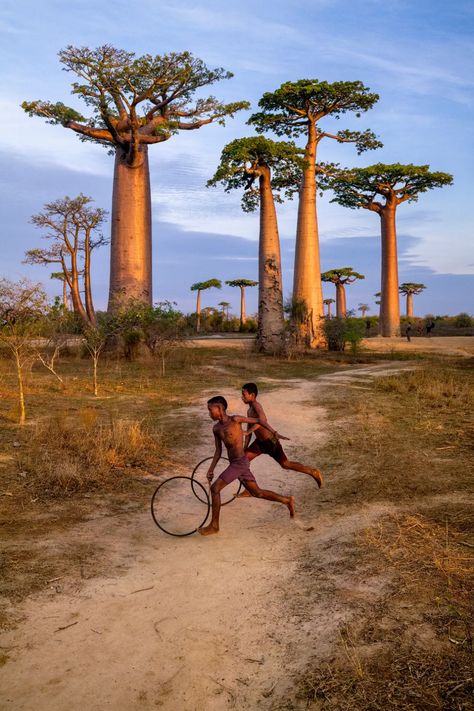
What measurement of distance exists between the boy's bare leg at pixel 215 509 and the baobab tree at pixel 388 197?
24.4m

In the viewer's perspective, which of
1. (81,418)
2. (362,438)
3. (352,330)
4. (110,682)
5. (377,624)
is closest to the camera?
(110,682)

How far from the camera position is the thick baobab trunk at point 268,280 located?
66.0ft

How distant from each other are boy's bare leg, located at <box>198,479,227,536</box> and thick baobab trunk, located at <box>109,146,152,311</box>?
42.6 feet

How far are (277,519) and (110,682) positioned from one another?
104 inches

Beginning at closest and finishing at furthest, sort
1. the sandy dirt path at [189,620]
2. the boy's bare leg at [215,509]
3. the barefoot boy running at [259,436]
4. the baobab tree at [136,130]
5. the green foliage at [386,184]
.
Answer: the sandy dirt path at [189,620] → the boy's bare leg at [215,509] → the barefoot boy running at [259,436] → the baobab tree at [136,130] → the green foliage at [386,184]

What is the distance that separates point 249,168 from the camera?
1969 cm

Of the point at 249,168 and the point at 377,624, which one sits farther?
the point at 249,168

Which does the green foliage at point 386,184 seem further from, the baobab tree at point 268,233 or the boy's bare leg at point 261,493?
the boy's bare leg at point 261,493

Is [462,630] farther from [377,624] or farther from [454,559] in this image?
[454,559]

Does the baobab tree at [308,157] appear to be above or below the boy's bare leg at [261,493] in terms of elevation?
above

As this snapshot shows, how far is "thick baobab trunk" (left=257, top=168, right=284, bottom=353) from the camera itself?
20.1 m

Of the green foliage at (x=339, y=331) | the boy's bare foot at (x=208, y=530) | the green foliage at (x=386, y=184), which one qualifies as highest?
the green foliage at (x=386, y=184)

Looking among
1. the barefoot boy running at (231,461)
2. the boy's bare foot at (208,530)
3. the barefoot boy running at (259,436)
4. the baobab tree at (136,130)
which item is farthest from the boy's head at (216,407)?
the baobab tree at (136,130)

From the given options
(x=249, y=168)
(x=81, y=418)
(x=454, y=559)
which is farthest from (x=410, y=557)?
(x=249, y=168)
